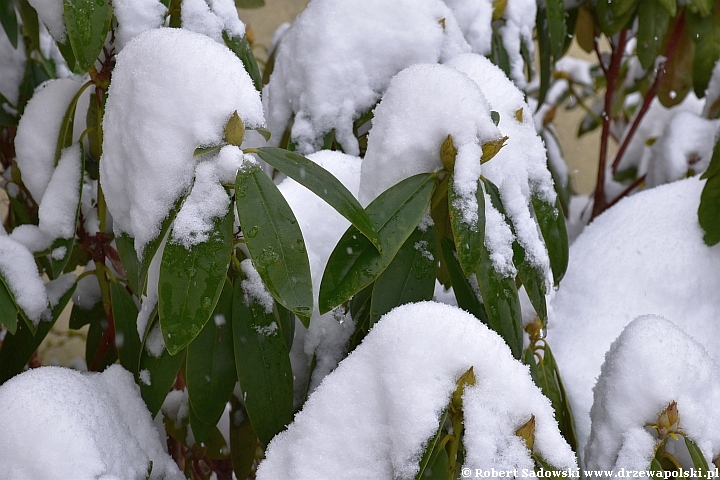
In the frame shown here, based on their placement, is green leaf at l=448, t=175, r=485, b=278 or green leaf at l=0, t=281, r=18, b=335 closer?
green leaf at l=448, t=175, r=485, b=278

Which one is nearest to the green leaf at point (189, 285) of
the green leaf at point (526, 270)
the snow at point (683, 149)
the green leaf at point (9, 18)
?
the green leaf at point (526, 270)

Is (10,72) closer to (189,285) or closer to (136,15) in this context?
(136,15)

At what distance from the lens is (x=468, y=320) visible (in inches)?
23.0

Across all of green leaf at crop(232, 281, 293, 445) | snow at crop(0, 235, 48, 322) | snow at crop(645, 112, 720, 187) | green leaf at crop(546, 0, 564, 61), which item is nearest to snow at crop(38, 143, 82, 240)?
snow at crop(0, 235, 48, 322)

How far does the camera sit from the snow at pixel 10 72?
113 cm

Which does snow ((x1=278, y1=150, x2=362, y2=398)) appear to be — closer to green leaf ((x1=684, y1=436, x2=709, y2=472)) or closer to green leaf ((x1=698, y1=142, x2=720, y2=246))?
A: green leaf ((x1=684, y1=436, x2=709, y2=472))

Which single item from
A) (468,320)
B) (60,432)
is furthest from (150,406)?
(468,320)

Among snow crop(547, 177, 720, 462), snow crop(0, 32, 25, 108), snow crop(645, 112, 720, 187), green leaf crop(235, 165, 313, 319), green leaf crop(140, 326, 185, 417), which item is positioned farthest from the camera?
snow crop(645, 112, 720, 187)

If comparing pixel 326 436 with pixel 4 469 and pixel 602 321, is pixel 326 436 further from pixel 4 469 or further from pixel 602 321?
pixel 602 321

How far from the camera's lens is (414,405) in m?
0.54

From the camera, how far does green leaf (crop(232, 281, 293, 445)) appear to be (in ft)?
2.31

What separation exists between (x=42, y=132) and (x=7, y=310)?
238 mm

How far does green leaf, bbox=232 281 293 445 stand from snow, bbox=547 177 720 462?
411mm

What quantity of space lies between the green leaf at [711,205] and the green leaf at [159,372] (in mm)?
770
